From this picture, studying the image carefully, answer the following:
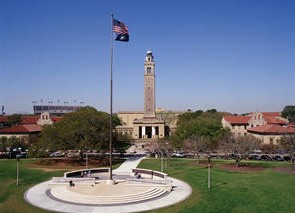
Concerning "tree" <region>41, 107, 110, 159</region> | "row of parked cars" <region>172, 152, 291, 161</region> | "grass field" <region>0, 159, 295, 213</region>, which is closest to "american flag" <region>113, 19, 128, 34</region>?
"grass field" <region>0, 159, 295, 213</region>

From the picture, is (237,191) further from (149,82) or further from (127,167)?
(149,82)

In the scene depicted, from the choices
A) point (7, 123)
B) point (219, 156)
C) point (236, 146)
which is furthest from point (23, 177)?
point (7, 123)

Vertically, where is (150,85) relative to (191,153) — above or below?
above

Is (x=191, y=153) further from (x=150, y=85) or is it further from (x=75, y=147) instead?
(x=150, y=85)

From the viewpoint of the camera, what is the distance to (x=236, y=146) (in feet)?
153

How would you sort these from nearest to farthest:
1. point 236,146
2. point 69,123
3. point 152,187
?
point 152,187 → point 236,146 → point 69,123

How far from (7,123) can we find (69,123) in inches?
2719

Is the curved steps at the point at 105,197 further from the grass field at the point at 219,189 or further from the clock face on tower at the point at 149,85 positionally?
the clock face on tower at the point at 149,85

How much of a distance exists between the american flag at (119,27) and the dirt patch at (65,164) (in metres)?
23.7

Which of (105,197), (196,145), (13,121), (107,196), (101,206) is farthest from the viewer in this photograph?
(13,121)

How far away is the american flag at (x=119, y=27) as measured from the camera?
31312 millimetres

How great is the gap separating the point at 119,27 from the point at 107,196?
53.5ft

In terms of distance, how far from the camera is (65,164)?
161 feet

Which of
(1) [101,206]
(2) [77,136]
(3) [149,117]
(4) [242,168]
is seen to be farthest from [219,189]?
(3) [149,117]
